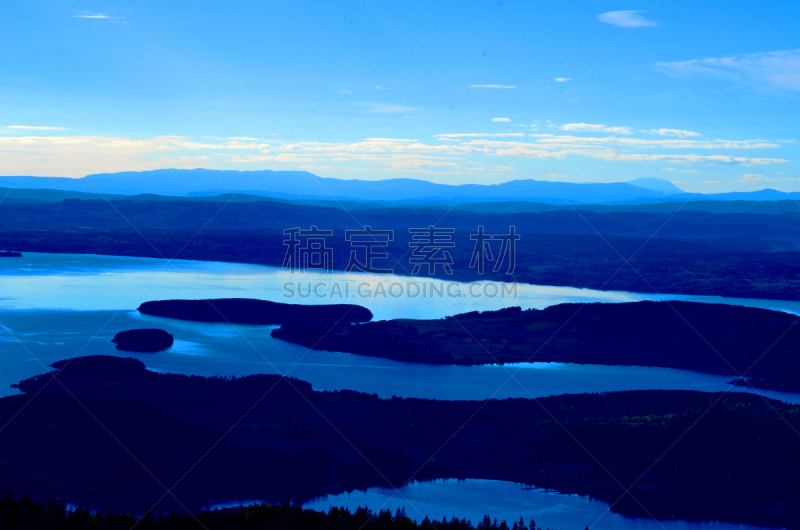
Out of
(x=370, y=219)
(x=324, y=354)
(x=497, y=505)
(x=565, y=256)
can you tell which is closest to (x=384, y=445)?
(x=497, y=505)

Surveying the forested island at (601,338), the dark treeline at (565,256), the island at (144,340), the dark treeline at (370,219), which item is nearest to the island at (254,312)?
the forested island at (601,338)

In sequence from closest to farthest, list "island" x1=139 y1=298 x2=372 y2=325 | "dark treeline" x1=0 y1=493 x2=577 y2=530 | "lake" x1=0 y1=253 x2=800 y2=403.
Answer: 1. "dark treeline" x1=0 y1=493 x2=577 y2=530
2. "lake" x1=0 y1=253 x2=800 y2=403
3. "island" x1=139 y1=298 x2=372 y2=325

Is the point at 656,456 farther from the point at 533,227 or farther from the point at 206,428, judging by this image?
the point at 533,227

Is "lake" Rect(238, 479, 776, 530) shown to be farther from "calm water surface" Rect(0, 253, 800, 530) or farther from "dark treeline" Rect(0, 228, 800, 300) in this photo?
"dark treeline" Rect(0, 228, 800, 300)

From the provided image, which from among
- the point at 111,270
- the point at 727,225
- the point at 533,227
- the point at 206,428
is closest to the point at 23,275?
the point at 111,270

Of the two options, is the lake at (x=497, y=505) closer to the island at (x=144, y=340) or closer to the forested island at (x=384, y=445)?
the forested island at (x=384, y=445)

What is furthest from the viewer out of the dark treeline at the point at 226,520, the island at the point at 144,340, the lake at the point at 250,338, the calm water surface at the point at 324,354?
the island at the point at 144,340

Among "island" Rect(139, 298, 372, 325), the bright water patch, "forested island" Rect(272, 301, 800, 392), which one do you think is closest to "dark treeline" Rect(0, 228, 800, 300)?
"island" Rect(139, 298, 372, 325)
